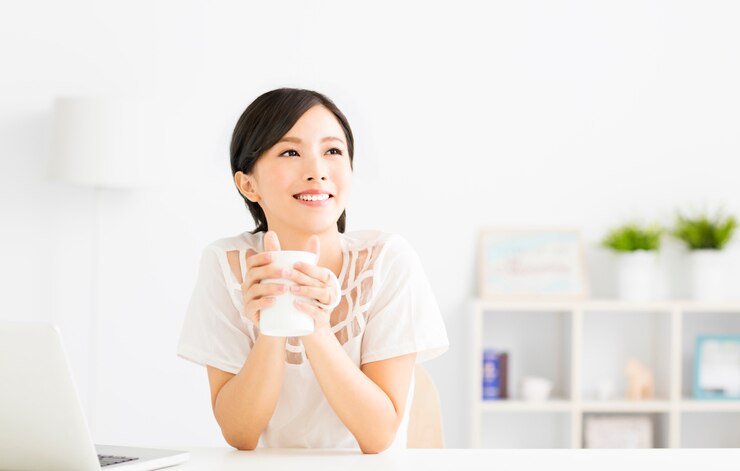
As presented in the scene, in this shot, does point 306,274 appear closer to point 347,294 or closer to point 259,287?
point 259,287

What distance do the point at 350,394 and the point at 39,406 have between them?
532 mm

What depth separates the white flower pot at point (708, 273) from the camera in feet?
11.8

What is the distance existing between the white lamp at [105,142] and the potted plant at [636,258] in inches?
67.2

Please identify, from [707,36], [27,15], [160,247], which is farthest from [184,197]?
[707,36]

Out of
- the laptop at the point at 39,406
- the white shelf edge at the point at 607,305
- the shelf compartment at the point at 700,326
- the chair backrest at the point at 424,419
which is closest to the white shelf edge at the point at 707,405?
the shelf compartment at the point at 700,326

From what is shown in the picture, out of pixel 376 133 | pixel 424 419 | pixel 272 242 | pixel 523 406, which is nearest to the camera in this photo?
pixel 272 242

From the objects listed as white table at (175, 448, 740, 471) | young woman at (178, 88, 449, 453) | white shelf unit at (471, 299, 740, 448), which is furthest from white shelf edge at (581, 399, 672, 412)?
white table at (175, 448, 740, 471)

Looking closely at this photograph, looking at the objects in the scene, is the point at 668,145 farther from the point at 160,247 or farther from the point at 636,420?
the point at 160,247

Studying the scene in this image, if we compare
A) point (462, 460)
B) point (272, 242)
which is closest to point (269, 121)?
point (272, 242)

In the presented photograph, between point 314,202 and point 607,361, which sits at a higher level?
point 314,202

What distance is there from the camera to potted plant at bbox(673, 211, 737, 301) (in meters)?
3.61

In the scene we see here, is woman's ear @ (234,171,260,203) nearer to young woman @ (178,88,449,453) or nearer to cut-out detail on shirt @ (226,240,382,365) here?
young woman @ (178,88,449,453)

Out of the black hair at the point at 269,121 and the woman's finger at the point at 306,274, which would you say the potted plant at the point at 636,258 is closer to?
the black hair at the point at 269,121

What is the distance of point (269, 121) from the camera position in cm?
163
